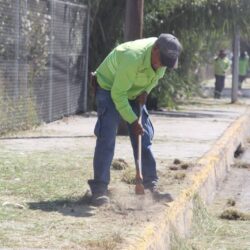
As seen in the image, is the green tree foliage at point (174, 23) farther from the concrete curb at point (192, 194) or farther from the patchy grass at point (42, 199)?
the patchy grass at point (42, 199)

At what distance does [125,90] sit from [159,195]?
1.29m

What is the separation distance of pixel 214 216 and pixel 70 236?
109 inches

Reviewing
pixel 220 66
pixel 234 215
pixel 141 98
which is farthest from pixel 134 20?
pixel 220 66

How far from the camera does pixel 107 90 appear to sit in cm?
688

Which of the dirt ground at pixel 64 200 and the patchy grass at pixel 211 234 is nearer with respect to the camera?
the dirt ground at pixel 64 200

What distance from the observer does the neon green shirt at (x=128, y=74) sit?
645 centimetres

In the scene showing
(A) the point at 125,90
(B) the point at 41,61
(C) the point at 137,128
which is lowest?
(C) the point at 137,128

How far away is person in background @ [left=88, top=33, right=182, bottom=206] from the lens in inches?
255

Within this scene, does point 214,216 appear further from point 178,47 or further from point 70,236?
point 70,236

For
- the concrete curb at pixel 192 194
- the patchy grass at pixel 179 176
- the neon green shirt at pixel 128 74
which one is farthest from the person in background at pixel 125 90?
the patchy grass at pixel 179 176

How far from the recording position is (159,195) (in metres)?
7.26

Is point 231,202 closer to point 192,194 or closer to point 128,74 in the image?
point 192,194

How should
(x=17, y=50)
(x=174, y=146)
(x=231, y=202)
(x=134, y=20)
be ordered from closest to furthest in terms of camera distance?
(x=231, y=202) < (x=174, y=146) < (x=134, y=20) < (x=17, y=50)

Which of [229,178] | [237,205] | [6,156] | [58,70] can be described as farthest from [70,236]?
[58,70]
